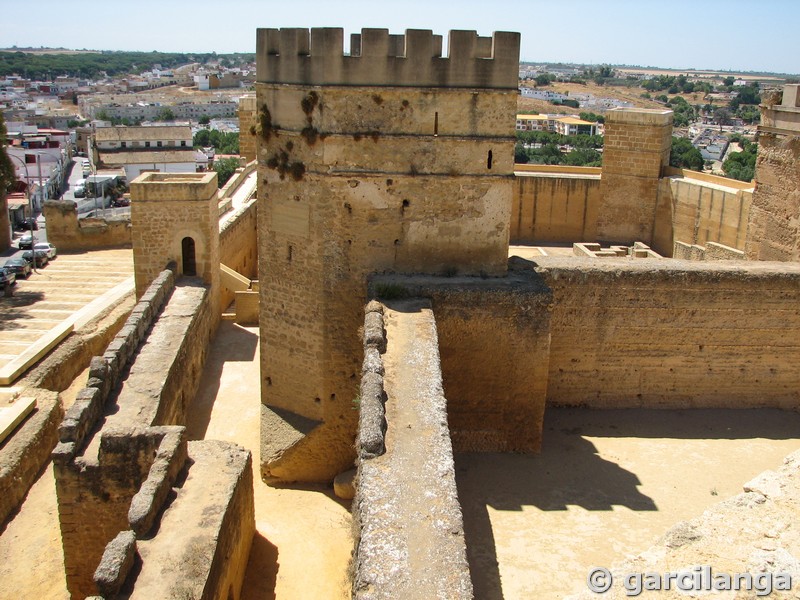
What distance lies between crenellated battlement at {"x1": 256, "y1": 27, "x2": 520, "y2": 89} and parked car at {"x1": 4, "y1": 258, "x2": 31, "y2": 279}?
1798 cm

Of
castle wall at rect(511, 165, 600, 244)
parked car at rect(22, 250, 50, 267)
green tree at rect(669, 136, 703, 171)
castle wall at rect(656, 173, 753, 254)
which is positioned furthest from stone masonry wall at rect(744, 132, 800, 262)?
green tree at rect(669, 136, 703, 171)

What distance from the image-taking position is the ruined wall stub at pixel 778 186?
1522 centimetres

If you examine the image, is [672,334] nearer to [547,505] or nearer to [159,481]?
[547,505]

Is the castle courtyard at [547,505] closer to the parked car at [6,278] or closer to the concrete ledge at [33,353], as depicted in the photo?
the concrete ledge at [33,353]

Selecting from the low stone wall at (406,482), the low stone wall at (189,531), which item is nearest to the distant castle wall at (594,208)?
the low stone wall at (406,482)

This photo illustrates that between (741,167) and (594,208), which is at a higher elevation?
(594,208)

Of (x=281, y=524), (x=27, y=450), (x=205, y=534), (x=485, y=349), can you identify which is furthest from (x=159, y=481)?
(x=27, y=450)

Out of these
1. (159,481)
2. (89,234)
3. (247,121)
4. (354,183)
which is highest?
(247,121)

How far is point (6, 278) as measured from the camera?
2377 centimetres

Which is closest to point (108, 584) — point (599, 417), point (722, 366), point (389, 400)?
point (389, 400)

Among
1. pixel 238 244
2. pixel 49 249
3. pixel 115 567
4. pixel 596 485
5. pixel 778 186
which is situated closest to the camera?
pixel 115 567

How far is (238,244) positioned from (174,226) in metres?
5.18

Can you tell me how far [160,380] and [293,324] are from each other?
232 centimetres

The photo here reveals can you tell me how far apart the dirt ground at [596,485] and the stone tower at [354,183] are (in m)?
2.63
